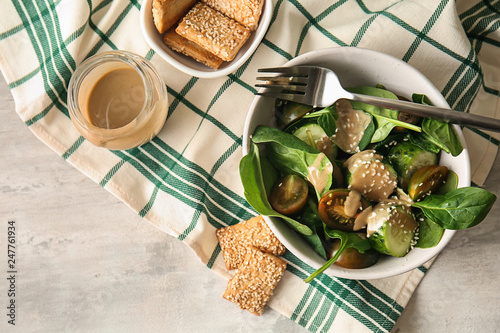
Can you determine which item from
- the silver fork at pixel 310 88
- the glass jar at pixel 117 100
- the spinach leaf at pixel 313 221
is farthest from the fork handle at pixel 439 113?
the glass jar at pixel 117 100

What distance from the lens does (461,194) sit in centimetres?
86

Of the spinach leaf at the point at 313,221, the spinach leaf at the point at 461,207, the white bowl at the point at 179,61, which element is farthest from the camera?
the white bowl at the point at 179,61

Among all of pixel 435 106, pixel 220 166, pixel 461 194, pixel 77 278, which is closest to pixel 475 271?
pixel 461 194

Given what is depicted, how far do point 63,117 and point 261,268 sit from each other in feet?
1.95

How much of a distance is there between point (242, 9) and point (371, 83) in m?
0.33

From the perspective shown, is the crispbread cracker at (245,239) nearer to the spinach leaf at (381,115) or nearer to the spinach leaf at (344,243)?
the spinach leaf at (344,243)

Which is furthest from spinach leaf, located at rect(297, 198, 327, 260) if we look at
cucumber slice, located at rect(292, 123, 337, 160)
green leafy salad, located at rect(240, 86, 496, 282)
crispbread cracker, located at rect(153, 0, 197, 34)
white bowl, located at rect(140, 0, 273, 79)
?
crispbread cracker, located at rect(153, 0, 197, 34)

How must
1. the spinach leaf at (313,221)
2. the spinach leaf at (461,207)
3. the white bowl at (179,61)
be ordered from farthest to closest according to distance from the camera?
the white bowl at (179,61) → the spinach leaf at (313,221) → the spinach leaf at (461,207)

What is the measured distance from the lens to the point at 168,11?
1.03 m

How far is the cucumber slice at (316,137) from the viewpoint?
937 millimetres

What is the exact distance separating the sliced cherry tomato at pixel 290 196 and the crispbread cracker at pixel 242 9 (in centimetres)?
37

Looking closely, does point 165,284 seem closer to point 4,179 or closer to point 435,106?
point 4,179

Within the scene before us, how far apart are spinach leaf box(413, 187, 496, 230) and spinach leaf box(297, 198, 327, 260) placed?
0.68 feet

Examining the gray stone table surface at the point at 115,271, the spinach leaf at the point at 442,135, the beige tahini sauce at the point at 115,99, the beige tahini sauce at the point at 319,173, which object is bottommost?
the gray stone table surface at the point at 115,271
